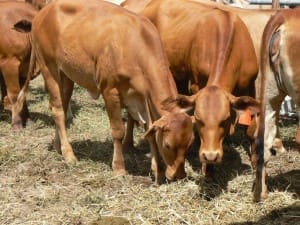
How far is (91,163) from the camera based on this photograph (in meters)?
6.80

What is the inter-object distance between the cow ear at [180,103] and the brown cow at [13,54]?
3488 mm

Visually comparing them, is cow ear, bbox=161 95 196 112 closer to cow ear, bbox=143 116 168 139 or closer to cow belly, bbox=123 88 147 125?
cow ear, bbox=143 116 168 139

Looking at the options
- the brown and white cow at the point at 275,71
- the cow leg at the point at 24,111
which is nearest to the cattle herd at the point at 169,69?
the brown and white cow at the point at 275,71

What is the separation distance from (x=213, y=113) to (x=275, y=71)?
68 centimetres

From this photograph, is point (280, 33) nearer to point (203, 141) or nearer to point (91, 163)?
point (203, 141)

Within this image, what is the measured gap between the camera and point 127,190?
579 centimetres

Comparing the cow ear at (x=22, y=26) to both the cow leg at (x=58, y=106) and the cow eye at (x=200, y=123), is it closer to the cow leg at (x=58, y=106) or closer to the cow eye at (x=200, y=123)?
the cow leg at (x=58, y=106)

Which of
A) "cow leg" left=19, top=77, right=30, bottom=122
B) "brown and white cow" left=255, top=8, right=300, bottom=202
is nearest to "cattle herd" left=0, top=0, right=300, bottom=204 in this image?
"brown and white cow" left=255, top=8, right=300, bottom=202

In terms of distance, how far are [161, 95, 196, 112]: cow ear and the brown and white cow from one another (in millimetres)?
678

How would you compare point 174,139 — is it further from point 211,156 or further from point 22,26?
point 22,26

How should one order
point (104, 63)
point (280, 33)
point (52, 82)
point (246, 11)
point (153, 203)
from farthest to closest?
point (246, 11), point (52, 82), point (104, 63), point (153, 203), point (280, 33)

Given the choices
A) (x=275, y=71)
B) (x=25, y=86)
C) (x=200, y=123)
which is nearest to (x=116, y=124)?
(x=200, y=123)

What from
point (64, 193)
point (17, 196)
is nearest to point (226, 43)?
point (64, 193)

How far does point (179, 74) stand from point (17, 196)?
8.76 ft
